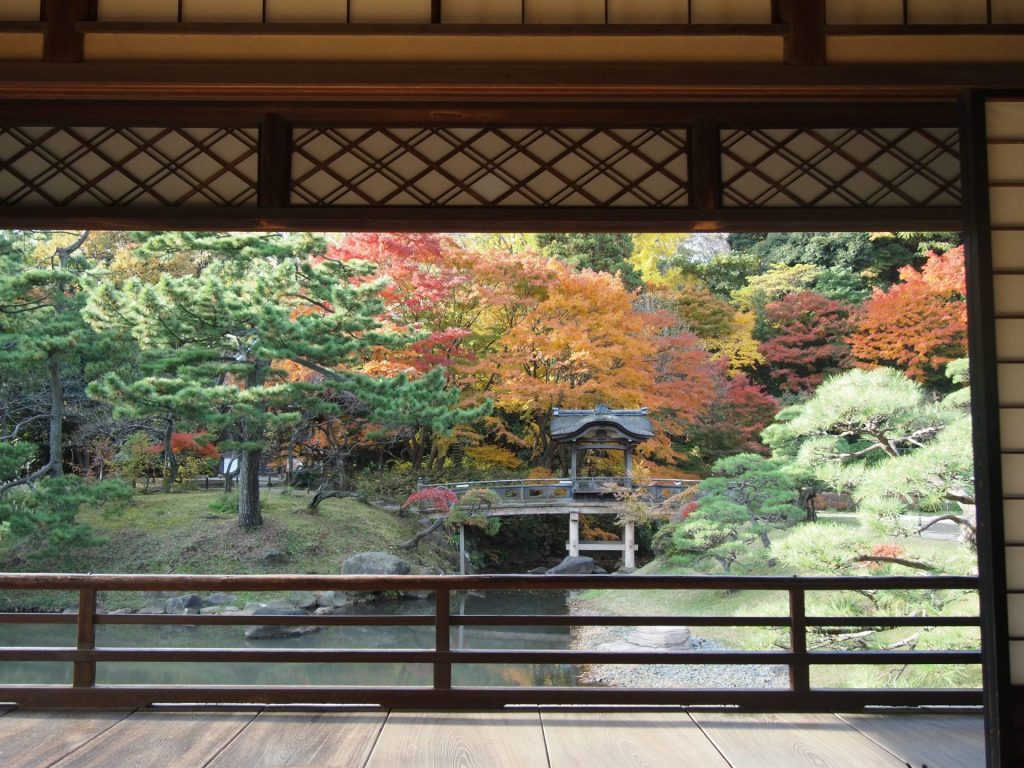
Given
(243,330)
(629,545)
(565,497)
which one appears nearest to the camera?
(243,330)

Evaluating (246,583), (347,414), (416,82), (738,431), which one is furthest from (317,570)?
(416,82)

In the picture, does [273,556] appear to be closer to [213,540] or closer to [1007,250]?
[213,540]

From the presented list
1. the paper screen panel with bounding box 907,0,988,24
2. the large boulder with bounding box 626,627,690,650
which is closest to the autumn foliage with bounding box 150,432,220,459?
the large boulder with bounding box 626,627,690,650

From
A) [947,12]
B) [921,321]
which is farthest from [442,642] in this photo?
[921,321]

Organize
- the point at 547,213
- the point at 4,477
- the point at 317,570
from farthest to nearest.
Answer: the point at 317,570 → the point at 4,477 → the point at 547,213

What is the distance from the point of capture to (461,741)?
2.99m

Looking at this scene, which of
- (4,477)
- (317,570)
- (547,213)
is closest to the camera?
(547,213)

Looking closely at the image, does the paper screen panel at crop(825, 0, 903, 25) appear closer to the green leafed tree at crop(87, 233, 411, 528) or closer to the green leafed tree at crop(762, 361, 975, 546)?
the green leafed tree at crop(762, 361, 975, 546)

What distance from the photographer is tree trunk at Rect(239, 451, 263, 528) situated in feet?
36.6

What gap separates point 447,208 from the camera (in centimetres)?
291

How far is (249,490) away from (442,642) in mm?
8461

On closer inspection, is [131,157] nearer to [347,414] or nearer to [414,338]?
[414,338]

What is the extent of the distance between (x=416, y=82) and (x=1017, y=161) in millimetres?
1871

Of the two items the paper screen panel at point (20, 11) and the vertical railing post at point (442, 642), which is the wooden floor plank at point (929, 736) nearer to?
the vertical railing post at point (442, 642)
